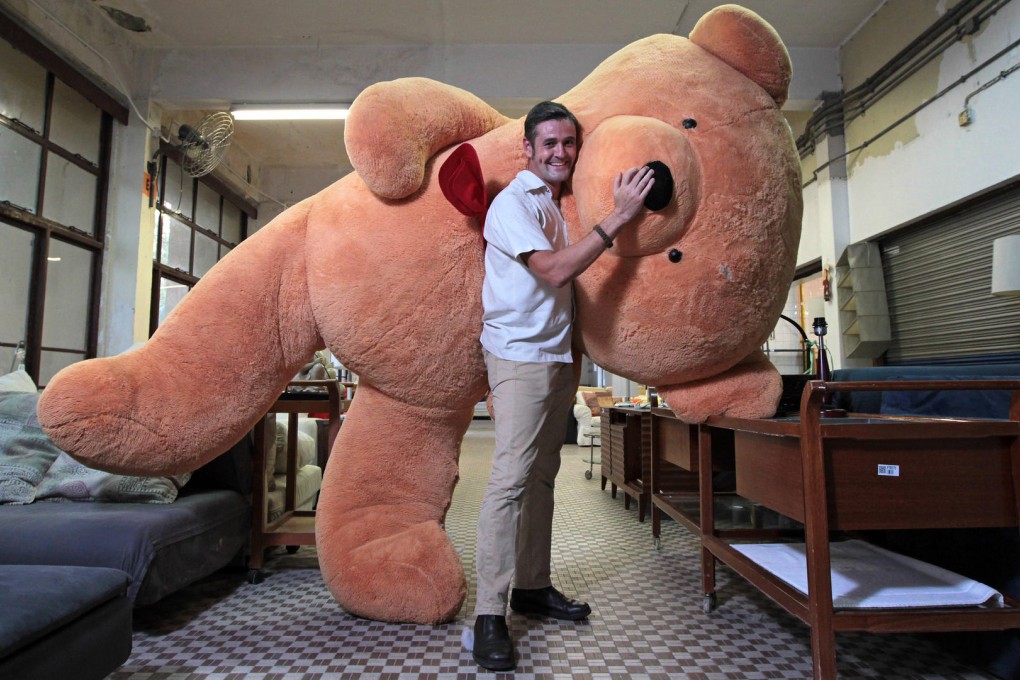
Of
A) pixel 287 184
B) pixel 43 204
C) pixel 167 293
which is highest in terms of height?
pixel 287 184

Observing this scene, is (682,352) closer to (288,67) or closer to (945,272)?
(945,272)

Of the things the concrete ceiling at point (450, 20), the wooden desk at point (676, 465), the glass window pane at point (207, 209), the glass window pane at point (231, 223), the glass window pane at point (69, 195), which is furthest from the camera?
the glass window pane at point (231, 223)

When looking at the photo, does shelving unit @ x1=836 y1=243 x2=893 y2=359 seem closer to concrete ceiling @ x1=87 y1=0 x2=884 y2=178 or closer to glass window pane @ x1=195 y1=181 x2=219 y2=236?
concrete ceiling @ x1=87 y1=0 x2=884 y2=178

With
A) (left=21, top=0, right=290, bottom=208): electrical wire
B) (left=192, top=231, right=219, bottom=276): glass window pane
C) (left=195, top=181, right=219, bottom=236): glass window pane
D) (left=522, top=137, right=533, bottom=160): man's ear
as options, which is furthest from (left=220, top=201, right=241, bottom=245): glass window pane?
(left=522, top=137, right=533, bottom=160): man's ear

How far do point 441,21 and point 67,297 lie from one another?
3.79 meters

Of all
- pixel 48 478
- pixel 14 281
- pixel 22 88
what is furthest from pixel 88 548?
pixel 22 88

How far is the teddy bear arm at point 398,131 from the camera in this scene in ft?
4.73

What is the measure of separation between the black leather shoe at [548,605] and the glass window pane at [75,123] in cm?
502

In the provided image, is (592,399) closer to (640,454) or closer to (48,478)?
(640,454)

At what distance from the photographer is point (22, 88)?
4238 mm

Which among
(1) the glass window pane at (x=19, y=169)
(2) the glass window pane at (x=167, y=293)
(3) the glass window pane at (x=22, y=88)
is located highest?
(3) the glass window pane at (x=22, y=88)

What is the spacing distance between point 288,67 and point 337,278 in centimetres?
482

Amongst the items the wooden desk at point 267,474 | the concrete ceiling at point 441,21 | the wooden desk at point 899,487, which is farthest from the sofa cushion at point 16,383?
the concrete ceiling at point 441,21

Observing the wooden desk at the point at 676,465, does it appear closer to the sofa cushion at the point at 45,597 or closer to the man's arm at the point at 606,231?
the man's arm at the point at 606,231
